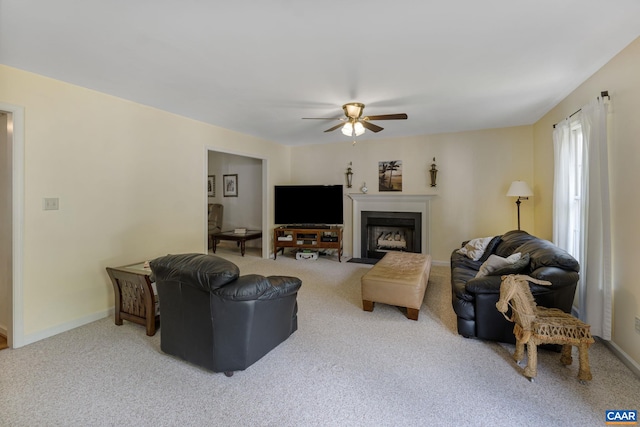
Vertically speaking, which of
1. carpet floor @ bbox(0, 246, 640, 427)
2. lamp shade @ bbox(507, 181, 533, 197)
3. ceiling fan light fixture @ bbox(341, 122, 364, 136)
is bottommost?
carpet floor @ bbox(0, 246, 640, 427)

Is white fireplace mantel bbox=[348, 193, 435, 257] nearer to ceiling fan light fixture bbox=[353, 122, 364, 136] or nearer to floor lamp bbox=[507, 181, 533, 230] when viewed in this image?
floor lamp bbox=[507, 181, 533, 230]

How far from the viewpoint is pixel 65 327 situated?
2.82 metres

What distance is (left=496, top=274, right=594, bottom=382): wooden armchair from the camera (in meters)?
1.97

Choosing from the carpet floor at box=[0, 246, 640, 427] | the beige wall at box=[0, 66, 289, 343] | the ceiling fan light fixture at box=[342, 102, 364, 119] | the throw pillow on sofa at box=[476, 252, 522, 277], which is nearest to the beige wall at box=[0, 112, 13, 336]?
the beige wall at box=[0, 66, 289, 343]

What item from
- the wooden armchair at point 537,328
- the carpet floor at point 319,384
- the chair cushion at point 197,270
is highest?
the chair cushion at point 197,270

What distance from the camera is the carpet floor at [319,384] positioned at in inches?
67.2

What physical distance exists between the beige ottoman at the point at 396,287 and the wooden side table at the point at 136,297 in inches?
83.0

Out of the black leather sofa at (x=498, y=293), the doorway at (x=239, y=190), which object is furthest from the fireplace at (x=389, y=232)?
the black leather sofa at (x=498, y=293)

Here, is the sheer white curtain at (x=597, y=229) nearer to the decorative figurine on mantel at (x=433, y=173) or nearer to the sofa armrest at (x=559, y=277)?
the sofa armrest at (x=559, y=277)

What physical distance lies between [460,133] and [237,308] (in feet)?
15.9

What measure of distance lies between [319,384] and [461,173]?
14.6 feet

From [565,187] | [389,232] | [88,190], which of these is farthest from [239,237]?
[565,187]

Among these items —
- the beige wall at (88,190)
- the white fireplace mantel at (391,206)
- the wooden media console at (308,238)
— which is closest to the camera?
the beige wall at (88,190)

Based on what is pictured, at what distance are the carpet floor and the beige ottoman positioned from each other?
0.87 feet
